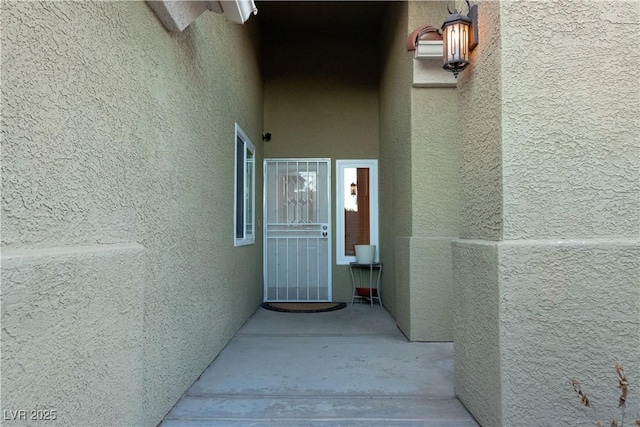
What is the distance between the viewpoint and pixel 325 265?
6855 mm

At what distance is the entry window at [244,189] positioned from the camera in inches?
199

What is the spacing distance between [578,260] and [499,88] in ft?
3.15

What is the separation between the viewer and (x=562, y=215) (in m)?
2.16

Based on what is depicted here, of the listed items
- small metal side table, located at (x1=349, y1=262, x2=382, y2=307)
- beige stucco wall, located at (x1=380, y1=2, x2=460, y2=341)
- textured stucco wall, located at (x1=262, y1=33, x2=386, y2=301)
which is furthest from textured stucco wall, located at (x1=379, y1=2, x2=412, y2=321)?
textured stucco wall, located at (x1=262, y1=33, x2=386, y2=301)

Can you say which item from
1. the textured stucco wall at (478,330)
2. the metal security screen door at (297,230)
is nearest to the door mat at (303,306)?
the metal security screen door at (297,230)

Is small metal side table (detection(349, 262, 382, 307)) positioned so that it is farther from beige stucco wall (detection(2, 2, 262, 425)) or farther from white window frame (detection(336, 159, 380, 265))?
beige stucco wall (detection(2, 2, 262, 425))

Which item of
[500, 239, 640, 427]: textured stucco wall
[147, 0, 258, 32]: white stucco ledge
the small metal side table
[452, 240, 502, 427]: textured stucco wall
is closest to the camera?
[500, 239, 640, 427]: textured stucco wall

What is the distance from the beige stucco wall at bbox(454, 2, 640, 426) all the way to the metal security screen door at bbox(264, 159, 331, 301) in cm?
467

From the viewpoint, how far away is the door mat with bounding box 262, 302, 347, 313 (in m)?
6.05

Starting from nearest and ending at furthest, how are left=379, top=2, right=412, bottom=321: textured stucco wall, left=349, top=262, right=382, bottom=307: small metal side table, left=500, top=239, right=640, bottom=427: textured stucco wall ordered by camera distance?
1. left=500, top=239, right=640, bottom=427: textured stucco wall
2. left=379, top=2, right=412, bottom=321: textured stucco wall
3. left=349, top=262, right=382, bottom=307: small metal side table

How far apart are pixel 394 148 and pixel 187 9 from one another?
3.40 metres

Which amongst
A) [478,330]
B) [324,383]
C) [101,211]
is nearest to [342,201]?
[324,383]

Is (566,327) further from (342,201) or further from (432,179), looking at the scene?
(342,201)

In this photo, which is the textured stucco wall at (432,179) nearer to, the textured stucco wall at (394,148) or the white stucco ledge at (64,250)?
the textured stucco wall at (394,148)
